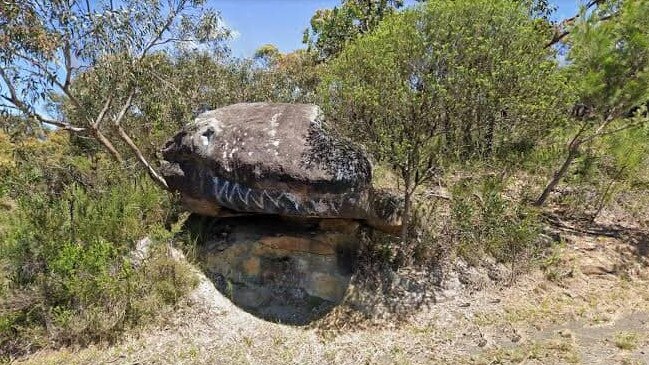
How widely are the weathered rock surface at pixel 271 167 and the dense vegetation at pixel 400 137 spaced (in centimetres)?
40

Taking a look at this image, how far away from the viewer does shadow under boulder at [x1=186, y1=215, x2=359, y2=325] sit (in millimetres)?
5820

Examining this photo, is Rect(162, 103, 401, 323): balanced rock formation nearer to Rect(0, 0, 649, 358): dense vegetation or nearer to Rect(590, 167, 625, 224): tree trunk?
Rect(0, 0, 649, 358): dense vegetation

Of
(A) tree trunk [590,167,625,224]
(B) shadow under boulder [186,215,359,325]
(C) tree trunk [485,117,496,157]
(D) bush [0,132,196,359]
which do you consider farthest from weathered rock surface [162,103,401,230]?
(A) tree trunk [590,167,625,224]

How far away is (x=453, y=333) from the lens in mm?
5367

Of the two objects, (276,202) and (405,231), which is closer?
(276,202)

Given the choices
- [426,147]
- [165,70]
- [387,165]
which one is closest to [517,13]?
[426,147]

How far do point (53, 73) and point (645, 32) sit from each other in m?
7.37

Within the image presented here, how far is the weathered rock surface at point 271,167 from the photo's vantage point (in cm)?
538

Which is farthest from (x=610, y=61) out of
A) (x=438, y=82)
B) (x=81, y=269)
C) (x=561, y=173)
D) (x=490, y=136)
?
(x=81, y=269)

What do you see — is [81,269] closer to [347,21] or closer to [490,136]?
[490,136]

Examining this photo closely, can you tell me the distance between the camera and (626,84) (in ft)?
21.4

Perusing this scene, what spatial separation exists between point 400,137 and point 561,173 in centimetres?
338

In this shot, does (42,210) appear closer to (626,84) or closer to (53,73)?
(53,73)

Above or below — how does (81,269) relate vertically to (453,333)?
above
